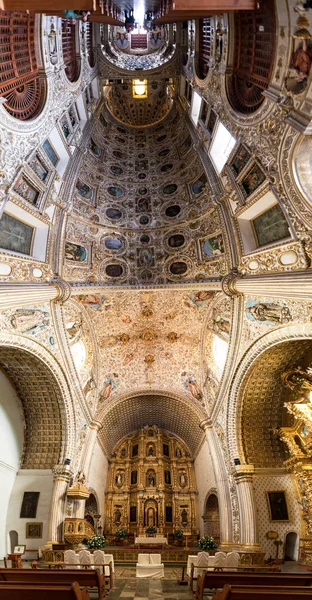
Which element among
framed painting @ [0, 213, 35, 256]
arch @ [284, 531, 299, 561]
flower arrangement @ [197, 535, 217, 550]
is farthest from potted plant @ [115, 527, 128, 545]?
framed painting @ [0, 213, 35, 256]

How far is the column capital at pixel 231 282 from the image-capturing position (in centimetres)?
1362

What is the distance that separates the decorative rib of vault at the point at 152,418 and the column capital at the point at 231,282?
26.6ft

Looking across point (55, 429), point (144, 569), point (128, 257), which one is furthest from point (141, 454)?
point (128, 257)

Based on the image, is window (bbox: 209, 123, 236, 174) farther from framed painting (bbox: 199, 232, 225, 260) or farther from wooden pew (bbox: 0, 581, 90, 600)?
wooden pew (bbox: 0, 581, 90, 600)

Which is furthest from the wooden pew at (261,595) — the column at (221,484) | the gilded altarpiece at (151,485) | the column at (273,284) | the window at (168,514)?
the window at (168,514)

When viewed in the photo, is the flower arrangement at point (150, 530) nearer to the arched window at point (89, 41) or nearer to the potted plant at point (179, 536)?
the potted plant at point (179, 536)

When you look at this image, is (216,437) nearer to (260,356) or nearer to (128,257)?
(260,356)

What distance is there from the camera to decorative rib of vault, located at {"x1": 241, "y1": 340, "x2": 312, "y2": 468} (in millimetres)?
15398

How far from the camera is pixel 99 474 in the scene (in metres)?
21.2

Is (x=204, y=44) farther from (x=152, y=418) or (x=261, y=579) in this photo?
(x=152, y=418)

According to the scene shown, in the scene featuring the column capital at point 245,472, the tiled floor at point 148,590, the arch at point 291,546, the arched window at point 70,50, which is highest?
the arched window at point 70,50

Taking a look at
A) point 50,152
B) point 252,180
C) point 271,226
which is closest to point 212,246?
point 271,226

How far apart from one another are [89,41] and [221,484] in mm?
20916

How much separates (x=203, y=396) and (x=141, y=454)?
25.1 ft
